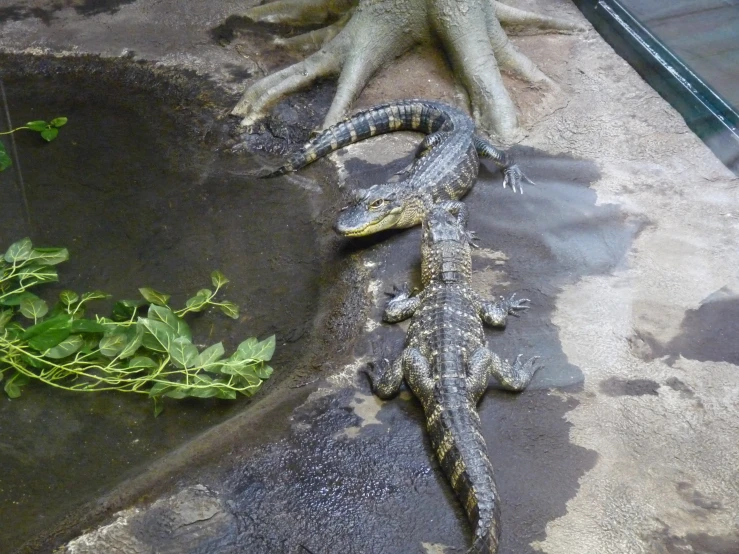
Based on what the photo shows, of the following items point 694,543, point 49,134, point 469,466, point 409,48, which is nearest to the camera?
point 694,543

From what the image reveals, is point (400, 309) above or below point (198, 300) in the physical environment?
above

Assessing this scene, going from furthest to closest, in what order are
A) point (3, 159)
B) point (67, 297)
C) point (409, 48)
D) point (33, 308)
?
point (409, 48) → point (3, 159) → point (67, 297) → point (33, 308)

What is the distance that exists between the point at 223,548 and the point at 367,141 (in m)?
3.82

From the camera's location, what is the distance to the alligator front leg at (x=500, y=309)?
14.2ft

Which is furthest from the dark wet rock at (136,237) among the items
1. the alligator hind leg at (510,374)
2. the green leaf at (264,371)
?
the alligator hind leg at (510,374)

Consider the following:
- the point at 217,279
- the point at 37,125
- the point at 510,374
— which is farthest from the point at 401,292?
the point at 37,125

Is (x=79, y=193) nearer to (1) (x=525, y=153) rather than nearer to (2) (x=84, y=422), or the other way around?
(2) (x=84, y=422)

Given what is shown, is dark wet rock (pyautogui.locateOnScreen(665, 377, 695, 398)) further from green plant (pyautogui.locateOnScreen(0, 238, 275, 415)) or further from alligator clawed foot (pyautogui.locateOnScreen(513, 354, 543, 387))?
green plant (pyautogui.locateOnScreen(0, 238, 275, 415))

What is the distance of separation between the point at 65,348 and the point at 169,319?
1.94 ft

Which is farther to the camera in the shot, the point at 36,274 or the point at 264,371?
the point at 36,274

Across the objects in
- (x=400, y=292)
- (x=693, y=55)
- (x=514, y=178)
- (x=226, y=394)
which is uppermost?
(x=693, y=55)

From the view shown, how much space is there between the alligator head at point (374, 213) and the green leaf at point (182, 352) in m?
1.45

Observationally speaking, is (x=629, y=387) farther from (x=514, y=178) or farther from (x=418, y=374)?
(x=514, y=178)

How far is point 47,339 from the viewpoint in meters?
4.01
